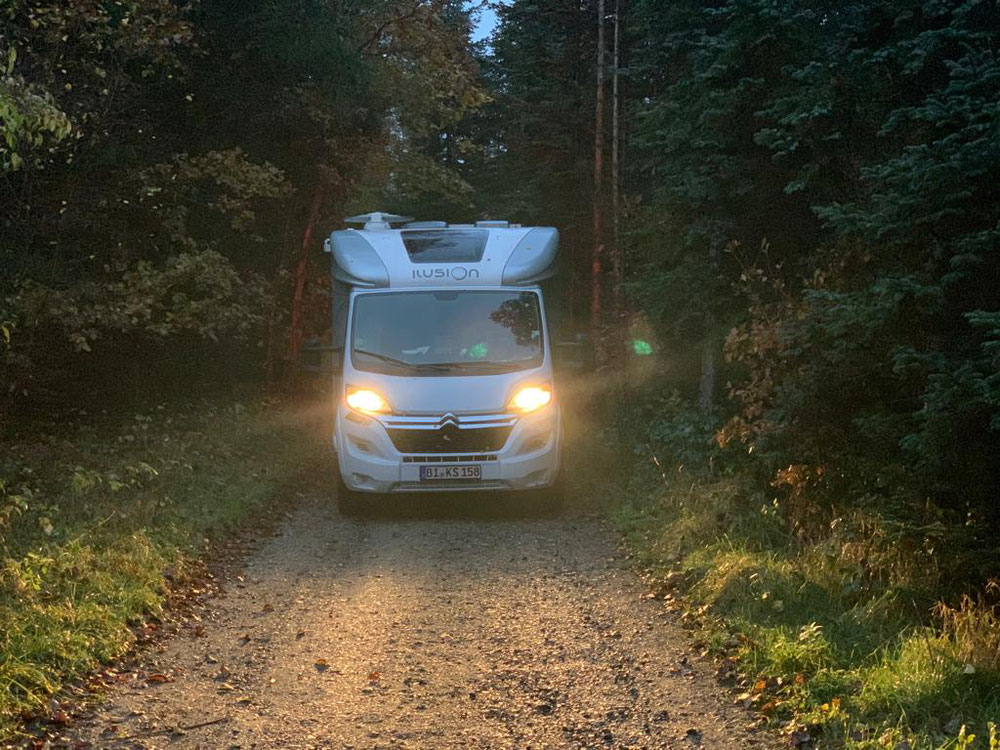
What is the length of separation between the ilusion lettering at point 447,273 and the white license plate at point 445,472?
7.40 ft

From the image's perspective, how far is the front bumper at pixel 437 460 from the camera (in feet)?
36.9

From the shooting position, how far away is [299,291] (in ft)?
74.2

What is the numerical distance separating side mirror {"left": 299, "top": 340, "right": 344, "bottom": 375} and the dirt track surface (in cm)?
303

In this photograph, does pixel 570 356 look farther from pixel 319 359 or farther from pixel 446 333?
pixel 319 359

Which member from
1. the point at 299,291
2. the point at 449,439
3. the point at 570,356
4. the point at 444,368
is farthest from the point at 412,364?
the point at 299,291

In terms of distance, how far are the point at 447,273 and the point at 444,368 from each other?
1287mm

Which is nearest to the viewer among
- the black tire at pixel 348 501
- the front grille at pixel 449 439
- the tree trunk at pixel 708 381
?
the front grille at pixel 449 439

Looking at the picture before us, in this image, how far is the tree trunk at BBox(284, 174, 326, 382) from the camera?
22125 mm

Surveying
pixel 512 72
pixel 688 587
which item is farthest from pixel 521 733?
pixel 512 72

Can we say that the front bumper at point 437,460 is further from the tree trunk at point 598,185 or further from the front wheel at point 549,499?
the tree trunk at point 598,185

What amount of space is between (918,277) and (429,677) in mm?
4336

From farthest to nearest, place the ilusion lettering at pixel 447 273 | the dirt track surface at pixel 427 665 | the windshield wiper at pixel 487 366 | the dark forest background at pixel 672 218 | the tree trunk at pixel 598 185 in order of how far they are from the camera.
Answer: the tree trunk at pixel 598 185 → the ilusion lettering at pixel 447 273 → the windshield wiper at pixel 487 366 → the dark forest background at pixel 672 218 → the dirt track surface at pixel 427 665

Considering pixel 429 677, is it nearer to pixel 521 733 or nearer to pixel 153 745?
pixel 521 733

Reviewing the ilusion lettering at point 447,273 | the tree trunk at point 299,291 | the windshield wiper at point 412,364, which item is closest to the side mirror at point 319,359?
the windshield wiper at point 412,364
